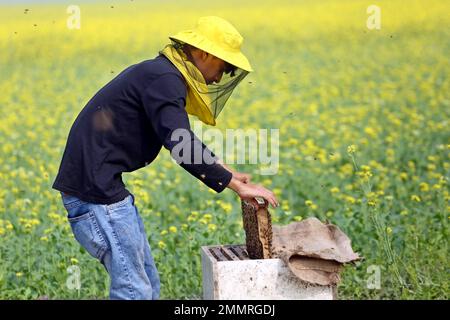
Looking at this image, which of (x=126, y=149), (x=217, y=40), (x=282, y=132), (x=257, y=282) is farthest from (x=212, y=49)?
(x=282, y=132)

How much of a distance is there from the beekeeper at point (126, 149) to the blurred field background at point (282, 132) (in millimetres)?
1391

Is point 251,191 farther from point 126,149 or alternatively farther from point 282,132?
point 282,132

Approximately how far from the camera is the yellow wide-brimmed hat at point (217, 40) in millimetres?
3795

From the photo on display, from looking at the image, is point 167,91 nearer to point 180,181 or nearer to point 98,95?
point 98,95

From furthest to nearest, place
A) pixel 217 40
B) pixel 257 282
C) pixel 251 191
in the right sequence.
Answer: pixel 217 40 → pixel 257 282 → pixel 251 191

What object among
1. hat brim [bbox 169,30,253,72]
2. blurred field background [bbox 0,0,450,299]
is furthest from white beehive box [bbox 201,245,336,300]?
blurred field background [bbox 0,0,450,299]

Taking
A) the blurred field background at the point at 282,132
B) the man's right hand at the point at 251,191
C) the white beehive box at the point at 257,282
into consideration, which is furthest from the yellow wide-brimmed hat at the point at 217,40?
the blurred field background at the point at 282,132

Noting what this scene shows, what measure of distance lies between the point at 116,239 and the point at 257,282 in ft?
2.06

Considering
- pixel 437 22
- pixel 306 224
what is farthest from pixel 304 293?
pixel 437 22

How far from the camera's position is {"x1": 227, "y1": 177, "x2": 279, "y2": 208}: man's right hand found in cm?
359

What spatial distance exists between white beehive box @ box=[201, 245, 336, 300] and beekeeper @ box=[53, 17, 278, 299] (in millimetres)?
314

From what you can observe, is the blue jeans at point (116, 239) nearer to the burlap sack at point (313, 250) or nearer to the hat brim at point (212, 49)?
the burlap sack at point (313, 250)

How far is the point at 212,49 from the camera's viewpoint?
3797mm

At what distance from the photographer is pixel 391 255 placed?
4766 mm
